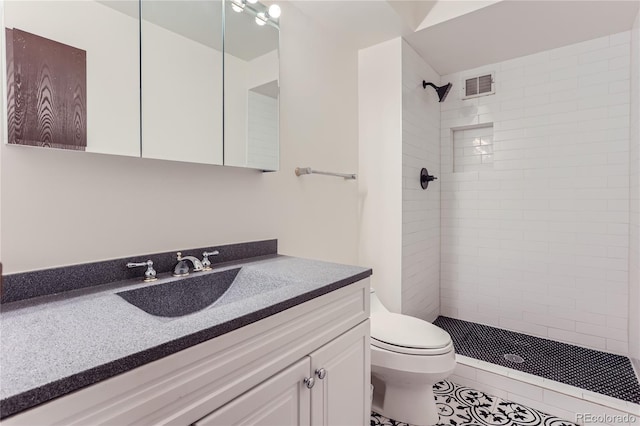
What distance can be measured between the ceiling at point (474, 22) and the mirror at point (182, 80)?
29.1 inches

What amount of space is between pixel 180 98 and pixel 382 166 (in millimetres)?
1429

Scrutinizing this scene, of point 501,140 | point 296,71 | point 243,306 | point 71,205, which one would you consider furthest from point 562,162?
point 71,205

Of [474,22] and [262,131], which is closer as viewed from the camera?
[262,131]

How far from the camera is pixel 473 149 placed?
9.30ft

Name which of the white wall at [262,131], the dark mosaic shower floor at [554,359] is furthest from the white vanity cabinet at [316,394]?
the dark mosaic shower floor at [554,359]

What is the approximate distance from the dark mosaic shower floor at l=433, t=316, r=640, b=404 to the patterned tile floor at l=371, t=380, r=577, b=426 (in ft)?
0.76

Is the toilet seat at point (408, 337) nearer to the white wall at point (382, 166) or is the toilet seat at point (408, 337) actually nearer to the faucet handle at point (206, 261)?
the white wall at point (382, 166)

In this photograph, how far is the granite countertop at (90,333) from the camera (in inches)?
21.4

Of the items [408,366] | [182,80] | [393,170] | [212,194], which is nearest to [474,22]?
[393,170]

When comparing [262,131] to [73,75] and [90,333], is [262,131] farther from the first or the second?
[90,333]

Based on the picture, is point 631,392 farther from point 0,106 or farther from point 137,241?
point 0,106

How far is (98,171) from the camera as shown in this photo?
3.66 feet

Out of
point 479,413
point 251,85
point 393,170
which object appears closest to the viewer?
point 251,85

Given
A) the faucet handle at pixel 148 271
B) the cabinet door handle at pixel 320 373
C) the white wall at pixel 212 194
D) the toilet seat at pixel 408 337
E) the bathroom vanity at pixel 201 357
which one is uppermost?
the white wall at pixel 212 194
